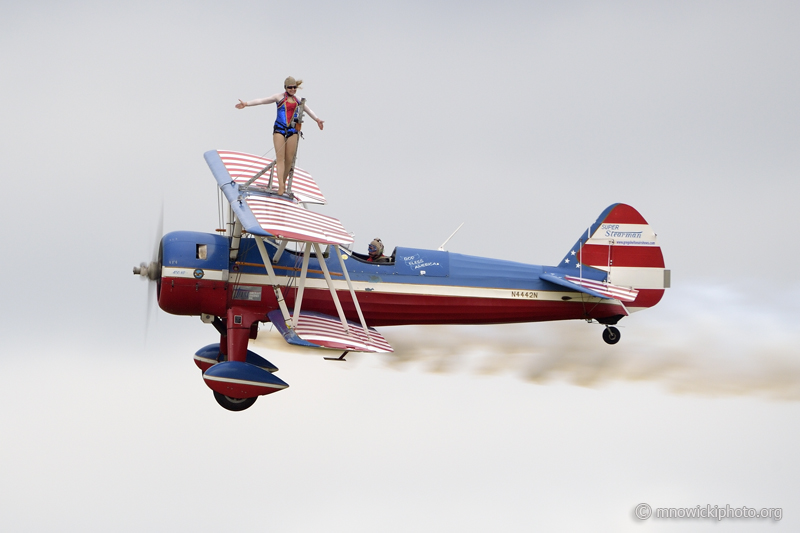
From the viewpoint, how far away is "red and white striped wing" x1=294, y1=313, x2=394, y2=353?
13336mm

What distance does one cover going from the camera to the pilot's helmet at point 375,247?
15.3m

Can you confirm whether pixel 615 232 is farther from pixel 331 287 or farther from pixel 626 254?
pixel 331 287

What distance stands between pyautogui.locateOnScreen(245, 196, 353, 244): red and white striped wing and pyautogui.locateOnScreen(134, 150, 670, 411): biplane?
0.8 inches

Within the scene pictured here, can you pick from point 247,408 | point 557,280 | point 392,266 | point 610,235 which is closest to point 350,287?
point 392,266

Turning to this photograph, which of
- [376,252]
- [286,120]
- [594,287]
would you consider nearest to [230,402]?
[376,252]

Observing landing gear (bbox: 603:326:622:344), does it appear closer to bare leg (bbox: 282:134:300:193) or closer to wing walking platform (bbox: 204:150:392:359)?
wing walking platform (bbox: 204:150:392:359)

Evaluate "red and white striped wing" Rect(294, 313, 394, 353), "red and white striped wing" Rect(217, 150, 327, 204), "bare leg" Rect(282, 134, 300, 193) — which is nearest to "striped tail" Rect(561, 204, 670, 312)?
"red and white striped wing" Rect(294, 313, 394, 353)

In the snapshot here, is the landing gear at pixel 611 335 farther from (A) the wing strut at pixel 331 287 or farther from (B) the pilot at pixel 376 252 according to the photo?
(A) the wing strut at pixel 331 287

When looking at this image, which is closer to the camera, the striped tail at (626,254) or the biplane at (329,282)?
the biplane at (329,282)

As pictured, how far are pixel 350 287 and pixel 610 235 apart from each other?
4749 mm

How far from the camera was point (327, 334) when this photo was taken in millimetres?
13758

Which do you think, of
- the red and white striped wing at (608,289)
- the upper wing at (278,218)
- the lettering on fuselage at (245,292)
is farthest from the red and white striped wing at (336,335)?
the red and white striped wing at (608,289)

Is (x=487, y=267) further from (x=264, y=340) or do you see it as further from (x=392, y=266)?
(x=264, y=340)

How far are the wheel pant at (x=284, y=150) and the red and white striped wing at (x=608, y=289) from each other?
5.17 metres
